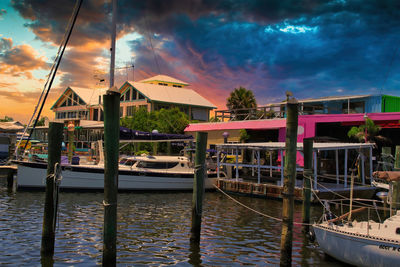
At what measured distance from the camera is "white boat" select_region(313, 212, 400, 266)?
9953 mm

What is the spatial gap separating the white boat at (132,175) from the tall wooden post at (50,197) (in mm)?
13943

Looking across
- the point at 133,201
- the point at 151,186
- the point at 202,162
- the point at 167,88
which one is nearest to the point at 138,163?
the point at 151,186

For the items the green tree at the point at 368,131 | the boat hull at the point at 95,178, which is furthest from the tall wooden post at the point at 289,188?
the green tree at the point at 368,131

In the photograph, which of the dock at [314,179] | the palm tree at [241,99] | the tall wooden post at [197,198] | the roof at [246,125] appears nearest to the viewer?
the tall wooden post at [197,198]

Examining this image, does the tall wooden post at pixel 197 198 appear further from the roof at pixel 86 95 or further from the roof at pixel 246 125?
the roof at pixel 86 95

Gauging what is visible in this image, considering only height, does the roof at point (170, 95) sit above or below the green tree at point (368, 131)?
above

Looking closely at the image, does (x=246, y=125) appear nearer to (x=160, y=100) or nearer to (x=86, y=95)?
(x=160, y=100)

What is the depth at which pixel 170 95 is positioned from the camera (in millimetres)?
62969

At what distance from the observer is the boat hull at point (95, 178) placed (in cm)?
2492

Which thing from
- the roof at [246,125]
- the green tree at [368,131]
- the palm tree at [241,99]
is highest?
the palm tree at [241,99]

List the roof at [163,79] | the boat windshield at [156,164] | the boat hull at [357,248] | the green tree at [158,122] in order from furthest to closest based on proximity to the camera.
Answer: the roof at [163,79]
the green tree at [158,122]
the boat windshield at [156,164]
the boat hull at [357,248]

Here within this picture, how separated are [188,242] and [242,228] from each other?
3099 mm

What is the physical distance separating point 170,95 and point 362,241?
54.1m

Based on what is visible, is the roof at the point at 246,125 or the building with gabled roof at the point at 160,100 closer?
the roof at the point at 246,125
